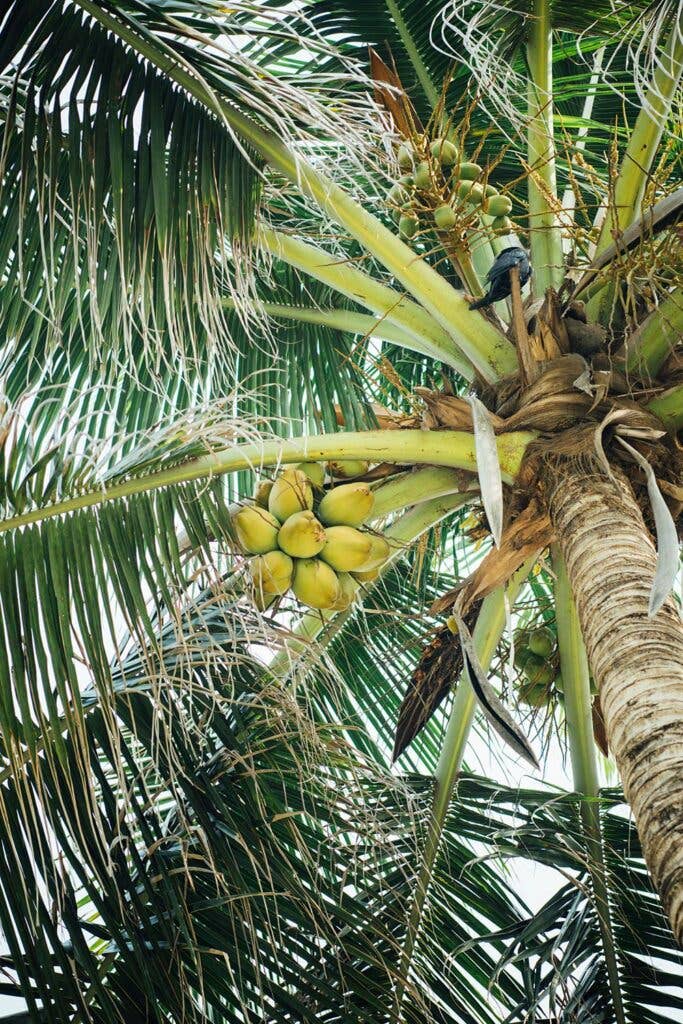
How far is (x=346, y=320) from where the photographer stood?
10.1ft

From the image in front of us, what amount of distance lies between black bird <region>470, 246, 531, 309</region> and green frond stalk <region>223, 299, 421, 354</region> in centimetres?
64

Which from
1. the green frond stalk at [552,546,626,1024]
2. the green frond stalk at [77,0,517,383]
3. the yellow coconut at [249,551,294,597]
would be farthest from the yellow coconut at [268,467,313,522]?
the green frond stalk at [552,546,626,1024]

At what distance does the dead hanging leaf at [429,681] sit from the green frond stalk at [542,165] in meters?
0.92

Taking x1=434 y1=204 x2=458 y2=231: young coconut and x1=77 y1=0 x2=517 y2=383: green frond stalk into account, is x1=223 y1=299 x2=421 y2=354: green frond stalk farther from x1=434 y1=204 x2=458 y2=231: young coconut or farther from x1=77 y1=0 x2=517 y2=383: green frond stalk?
x1=77 y1=0 x2=517 y2=383: green frond stalk

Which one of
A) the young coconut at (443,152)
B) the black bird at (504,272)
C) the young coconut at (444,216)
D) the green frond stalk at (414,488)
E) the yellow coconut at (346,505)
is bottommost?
the yellow coconut at (346,505)

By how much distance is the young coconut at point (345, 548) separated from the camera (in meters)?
2.21

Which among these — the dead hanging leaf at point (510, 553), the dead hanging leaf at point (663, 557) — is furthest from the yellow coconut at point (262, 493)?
the dead hanging leaf at point (663, 557)

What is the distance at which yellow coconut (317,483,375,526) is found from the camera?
89.0 inches

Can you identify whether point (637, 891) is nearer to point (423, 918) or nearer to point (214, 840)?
point (423, 918)

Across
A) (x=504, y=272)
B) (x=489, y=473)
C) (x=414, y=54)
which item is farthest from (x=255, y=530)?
(x=414, y=54)

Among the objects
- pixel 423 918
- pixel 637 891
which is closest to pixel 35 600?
pixel 423 918

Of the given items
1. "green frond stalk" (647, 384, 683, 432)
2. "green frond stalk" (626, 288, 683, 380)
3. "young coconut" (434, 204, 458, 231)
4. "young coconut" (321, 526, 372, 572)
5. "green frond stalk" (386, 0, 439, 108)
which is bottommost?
"young coconut" (321, 526, 372, 572)

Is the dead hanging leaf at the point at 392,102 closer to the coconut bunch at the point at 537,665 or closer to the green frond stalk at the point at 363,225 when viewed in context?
the green frond stalk at the point at 363,225

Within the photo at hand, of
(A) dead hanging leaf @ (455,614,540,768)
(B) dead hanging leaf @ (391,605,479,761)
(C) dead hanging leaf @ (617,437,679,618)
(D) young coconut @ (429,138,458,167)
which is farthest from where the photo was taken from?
(D) young coconut @ (429,138,458,167)
